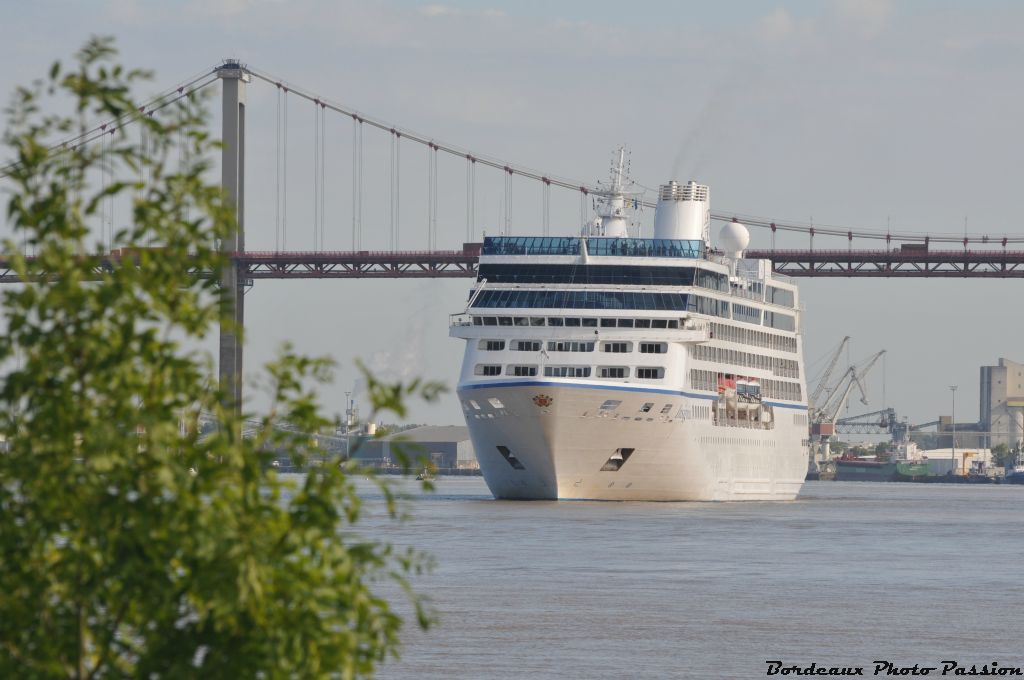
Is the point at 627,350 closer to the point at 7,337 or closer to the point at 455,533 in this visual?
the point at 455,533

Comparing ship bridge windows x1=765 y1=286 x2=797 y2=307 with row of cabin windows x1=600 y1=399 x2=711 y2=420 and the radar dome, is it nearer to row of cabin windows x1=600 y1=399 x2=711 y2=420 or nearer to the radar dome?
the radar dome

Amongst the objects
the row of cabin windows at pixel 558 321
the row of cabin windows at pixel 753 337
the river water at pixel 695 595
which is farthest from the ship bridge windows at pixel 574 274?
the river water at pixel 695 595

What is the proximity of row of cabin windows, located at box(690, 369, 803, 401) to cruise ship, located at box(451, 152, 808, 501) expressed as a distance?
0.15m

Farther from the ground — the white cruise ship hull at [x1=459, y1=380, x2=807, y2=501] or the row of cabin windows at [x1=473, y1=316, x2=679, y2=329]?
the row of cabin windows at [x1=473, y1=316, x2=679, y2=329]

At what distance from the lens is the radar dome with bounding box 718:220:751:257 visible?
88812 mm

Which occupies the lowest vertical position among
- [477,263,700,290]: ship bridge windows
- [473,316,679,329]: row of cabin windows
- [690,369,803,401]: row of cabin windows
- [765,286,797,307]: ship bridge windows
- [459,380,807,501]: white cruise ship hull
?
[459,380,807,501]: white cruise ship hull

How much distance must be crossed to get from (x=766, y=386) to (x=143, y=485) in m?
76.7

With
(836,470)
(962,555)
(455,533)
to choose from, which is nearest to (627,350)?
(455,533)

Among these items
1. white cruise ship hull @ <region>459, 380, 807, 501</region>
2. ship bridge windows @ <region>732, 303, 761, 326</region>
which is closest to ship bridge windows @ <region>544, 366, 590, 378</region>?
white cruise ship hull @ <region>459, 380, 807, 501</region>

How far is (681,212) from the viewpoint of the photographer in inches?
3428

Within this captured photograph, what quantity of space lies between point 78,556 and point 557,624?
1905 centimetres

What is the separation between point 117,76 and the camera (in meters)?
9.75

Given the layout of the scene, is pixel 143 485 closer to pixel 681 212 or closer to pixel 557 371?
pixel 557 371

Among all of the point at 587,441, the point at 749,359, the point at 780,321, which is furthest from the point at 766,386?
the point at 587,441
